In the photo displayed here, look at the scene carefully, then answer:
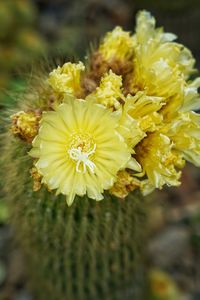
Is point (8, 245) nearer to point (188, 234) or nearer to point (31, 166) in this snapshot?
point (188, 234)

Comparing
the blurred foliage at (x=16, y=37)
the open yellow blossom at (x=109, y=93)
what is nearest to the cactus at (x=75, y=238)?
the open yellow blossom at (x=109, y=93)

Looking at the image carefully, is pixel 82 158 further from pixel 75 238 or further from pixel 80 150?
pixel 75 238

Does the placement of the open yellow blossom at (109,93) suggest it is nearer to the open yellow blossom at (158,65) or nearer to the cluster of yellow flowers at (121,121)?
the cluster of yellow flowers at (121,121)

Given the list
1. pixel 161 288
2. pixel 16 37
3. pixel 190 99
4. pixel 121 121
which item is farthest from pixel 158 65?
pixel 16 37

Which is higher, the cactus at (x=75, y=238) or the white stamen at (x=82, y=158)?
the white stamen at (x=82, y=158)

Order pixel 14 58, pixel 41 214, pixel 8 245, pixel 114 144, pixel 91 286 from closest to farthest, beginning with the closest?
pixel 114 144 → pixel 41 214 → pixel 91 286 → pixel 8 245 → pixel 14 58

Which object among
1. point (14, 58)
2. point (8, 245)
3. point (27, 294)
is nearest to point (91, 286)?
point (27, 294)
